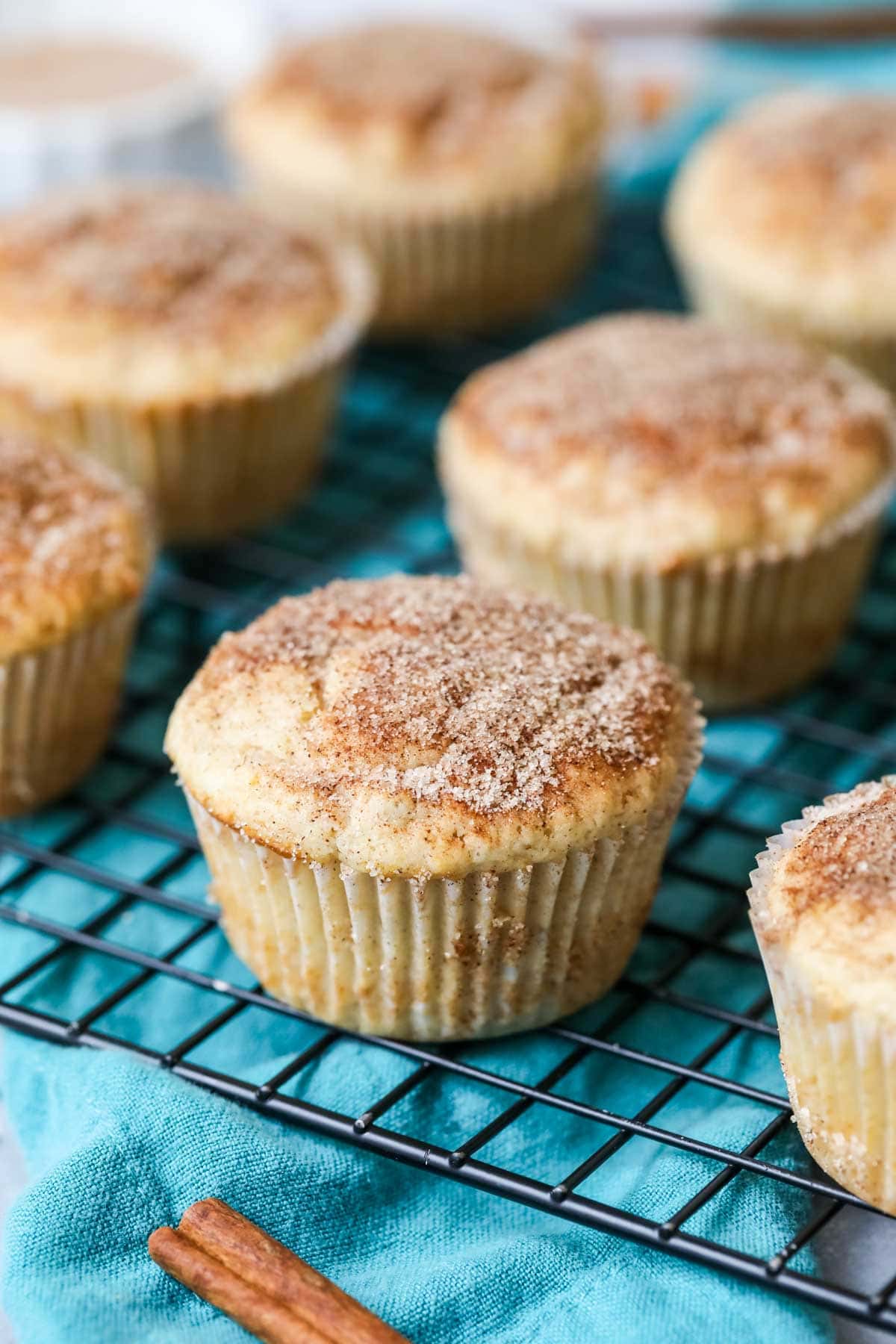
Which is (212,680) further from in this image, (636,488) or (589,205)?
(589,205)

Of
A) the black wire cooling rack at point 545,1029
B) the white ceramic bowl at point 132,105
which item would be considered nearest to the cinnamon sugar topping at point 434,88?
the white ceramic bowl at point 132,105

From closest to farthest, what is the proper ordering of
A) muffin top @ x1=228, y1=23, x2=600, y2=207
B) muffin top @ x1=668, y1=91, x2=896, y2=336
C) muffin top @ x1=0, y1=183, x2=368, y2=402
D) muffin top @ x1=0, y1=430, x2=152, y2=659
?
1. muffin top @ x1=0, y1=430, x2=152, y2=659
2. muffin top @ x1=0, y1=183, x2=368, y2=402
3. muffin top @ x1=668, y1=91, x2=896, y2=336
4. muffin top @ x1=228, y1=23, x2=600, y2=207

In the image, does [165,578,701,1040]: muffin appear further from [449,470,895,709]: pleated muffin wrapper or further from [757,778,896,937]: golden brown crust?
[449,470,895,709]: pleated muffin wrapper

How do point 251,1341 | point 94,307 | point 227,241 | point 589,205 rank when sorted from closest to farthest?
point 251,1341, point 94,307, point 227,241, point 589,205

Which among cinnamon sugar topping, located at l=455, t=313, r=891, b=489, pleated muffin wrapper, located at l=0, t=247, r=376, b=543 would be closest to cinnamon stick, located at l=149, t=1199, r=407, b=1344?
cinnamon sugar topping, located at l=455, t=313, r=891, b=489

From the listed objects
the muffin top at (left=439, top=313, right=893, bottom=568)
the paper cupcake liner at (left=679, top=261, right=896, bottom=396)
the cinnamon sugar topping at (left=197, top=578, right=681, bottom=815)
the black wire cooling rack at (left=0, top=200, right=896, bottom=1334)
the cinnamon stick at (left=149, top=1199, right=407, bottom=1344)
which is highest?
the cinnamon sugar topping at (left=197, top=578, right=681, bottom=815)

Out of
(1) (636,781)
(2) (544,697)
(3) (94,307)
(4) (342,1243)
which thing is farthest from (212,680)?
(3) (94,307)

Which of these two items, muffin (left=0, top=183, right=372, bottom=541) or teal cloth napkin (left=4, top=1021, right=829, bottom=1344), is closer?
teal cloth napkin (left=4, top=1021, right=829, bottom=1344)

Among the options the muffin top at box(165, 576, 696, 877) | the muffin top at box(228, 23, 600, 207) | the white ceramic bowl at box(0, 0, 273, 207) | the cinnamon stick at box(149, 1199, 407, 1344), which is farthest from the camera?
the white ceramic bowl at box(0, 0, 273, 207)
